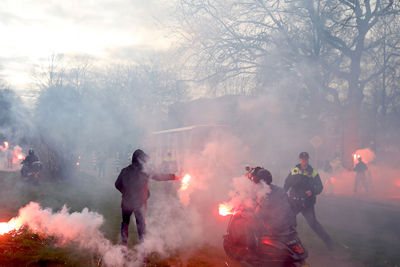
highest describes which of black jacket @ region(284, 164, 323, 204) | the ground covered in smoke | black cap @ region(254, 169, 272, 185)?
black cap @ region(254, 169, 272, 185)

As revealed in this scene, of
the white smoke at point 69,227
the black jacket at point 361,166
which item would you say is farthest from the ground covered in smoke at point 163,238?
the black jacket at point 361,166

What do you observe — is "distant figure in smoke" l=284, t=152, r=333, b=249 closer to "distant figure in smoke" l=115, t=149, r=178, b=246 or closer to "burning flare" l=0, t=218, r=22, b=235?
"distant figure in smoke" l=115, t=149, r=178, b=246

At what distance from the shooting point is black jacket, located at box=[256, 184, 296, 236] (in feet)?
16.7

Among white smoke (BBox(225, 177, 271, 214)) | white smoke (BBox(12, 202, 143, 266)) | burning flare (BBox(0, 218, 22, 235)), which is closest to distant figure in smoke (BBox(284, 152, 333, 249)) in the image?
white smoke (BBox(225, 177, 271, 214))

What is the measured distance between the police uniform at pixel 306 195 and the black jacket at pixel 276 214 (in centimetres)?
213

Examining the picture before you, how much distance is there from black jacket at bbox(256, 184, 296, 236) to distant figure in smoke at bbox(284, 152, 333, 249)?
6.99ft

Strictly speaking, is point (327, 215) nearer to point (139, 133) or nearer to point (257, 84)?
point (257, 84)

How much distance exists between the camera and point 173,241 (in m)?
7.81

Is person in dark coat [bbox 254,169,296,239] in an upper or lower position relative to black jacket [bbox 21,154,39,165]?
upper

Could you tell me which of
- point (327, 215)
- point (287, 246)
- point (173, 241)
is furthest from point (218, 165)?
point (287, 246)

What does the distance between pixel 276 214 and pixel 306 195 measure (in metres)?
2.42

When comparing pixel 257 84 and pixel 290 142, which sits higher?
pixel 257 84

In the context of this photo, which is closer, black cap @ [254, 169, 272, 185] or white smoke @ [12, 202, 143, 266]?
black cap @ [254, 169, 272, 185]

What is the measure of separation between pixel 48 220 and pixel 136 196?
2901mm
